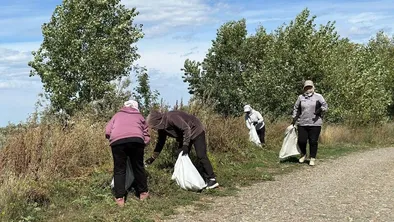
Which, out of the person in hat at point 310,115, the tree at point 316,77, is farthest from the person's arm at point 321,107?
the tree at point 316,77

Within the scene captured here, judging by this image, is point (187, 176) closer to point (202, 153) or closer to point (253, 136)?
point (202, 153)

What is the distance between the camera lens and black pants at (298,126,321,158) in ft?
38.6

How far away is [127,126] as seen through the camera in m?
7.36

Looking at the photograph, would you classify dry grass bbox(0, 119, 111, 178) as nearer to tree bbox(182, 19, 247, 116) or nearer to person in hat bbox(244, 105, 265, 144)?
person in hat bbox(244, 105, 265, 144)

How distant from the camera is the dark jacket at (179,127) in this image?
8.21 m

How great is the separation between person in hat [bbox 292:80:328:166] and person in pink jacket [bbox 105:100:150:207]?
212 inches

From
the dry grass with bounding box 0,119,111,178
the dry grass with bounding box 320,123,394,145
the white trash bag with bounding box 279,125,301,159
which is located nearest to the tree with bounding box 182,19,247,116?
the dry grass with bounding box 320,123,394,145

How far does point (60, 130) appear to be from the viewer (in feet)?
31.2

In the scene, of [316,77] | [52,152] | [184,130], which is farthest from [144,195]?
[316,77]

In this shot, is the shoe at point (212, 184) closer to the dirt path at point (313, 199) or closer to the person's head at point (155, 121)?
the dirt path at point (313, 199)

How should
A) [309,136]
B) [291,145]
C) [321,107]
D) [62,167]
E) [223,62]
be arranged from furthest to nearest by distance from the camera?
[223,62] < [291,145] < [309,136] < [321,107] < [62,167]

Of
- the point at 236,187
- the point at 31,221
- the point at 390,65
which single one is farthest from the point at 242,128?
the point at 390,65

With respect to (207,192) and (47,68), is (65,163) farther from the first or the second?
(47,68)

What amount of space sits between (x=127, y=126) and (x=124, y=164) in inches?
24.3
